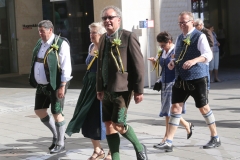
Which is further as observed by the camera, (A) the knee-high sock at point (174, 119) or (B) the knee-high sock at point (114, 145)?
(A) the knee-high sock at point (174, 119)

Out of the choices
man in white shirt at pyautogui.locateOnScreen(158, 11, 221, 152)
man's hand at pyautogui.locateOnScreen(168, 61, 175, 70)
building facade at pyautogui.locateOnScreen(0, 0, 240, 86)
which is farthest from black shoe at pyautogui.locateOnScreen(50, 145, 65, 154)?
building facade at pyautogui.locateOnScreen(0, 0, 240, 86)

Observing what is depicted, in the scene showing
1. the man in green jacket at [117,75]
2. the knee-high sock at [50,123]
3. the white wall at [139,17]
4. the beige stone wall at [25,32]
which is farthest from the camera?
the beige stone wall at [25,32]

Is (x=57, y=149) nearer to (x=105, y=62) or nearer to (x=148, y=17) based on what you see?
(x=105, y=62)

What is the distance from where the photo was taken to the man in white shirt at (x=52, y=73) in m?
7.36

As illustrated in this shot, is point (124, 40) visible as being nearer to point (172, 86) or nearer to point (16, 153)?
point (172, 86)

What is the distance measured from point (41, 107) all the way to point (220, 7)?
18463 mm

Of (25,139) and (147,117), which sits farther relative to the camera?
(147,117)

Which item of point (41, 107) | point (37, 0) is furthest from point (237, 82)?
point (41, 107)

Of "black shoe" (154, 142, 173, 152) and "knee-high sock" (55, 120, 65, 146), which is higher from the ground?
"knee-high sock" (55, 120, 65, 146)

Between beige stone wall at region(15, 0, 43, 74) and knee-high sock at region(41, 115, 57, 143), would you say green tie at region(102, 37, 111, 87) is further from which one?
beige stone wall at region(15, 0, 43, 74)

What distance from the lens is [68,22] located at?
71.4ft

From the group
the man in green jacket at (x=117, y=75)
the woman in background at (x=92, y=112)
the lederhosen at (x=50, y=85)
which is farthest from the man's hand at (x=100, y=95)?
the lederhosen at (x=50, y=85)

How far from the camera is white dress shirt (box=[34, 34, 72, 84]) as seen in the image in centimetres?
737

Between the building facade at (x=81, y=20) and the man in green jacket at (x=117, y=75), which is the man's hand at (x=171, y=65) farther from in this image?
the building facade at (x=81, y=20)
